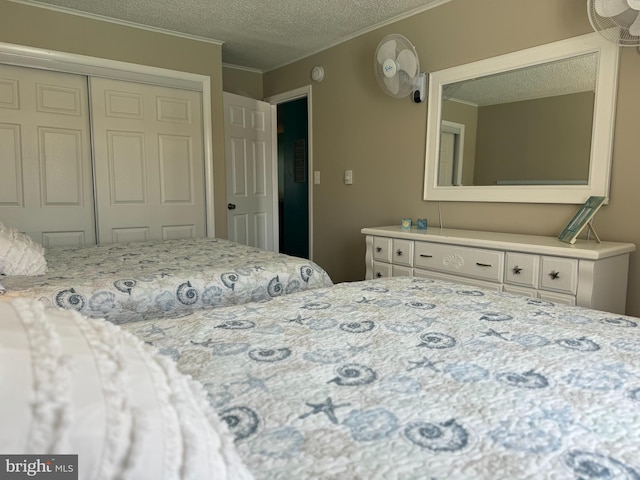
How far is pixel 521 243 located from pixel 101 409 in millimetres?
2056

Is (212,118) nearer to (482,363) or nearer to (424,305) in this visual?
(424,305)

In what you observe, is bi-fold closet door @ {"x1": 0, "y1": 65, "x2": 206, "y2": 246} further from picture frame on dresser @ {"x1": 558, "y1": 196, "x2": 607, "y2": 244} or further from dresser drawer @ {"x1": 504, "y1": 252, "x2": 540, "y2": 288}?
picture frame on dresser @ {"x1": 558, "y1": 196, "x2": 607, "y2": 244}

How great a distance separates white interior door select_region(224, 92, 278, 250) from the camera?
4203 mm

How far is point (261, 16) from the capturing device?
318 centimetres

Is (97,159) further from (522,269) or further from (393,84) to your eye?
(522,269)

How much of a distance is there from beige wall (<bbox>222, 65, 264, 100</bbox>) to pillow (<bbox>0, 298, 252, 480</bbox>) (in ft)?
13.8

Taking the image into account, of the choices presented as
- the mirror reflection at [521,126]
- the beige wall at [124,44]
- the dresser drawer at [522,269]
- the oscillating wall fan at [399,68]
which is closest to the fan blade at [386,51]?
the oscillating wall fan at [399,68]

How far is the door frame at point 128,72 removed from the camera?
9.98 feet

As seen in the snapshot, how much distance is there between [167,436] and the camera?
1.42 ft

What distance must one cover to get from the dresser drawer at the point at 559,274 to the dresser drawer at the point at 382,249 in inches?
37.0

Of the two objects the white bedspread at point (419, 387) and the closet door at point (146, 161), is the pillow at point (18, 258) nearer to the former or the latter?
the white bedspread at point (419, 387)

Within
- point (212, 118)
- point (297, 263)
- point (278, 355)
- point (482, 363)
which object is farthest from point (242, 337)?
point (212, 118)

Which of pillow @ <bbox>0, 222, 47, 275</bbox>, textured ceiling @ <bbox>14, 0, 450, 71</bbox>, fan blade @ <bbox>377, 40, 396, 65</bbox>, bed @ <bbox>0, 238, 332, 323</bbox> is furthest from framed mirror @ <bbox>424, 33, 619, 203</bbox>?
pillow @ <bbox>0, 222, 47, 275</bbox>

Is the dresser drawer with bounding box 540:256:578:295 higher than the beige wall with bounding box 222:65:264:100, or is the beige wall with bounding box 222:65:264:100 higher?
the beige wall with bounding box 222:65:264:100
